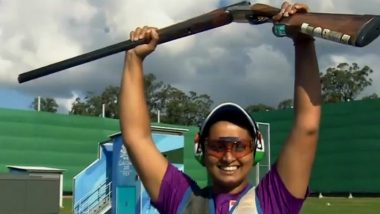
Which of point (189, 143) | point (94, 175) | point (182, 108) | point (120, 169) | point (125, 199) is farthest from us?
point (182, 108)

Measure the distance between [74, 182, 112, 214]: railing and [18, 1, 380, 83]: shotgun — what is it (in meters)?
18.8

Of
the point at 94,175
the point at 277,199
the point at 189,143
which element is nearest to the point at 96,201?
the point at 94,175

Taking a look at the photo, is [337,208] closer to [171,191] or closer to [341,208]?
[341,208]

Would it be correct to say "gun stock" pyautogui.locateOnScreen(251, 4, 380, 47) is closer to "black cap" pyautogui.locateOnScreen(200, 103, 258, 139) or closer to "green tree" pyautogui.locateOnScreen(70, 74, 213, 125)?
"black cap" pyautogui.locateOnScreen(200, 103, 258, 139)

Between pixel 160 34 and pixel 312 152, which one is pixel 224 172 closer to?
pixel 312 152

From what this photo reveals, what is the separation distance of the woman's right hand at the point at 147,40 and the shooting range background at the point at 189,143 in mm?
43662

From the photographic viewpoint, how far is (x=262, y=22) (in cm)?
284

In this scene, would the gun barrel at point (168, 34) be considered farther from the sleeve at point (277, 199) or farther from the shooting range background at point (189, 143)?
the shooting range background at point (189, 143)

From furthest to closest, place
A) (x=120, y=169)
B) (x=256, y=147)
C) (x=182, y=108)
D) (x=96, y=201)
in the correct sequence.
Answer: (x=182, y=108) → (x=96, y=201) → (x=120, y=169) → (x=256, y=147)

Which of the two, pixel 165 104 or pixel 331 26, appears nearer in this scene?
pixel 331 26

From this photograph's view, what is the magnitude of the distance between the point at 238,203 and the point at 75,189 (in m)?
20.7

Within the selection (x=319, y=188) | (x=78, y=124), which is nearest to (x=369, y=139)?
(x=319, y=188)

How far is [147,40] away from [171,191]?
69cm

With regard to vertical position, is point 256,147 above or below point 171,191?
above
